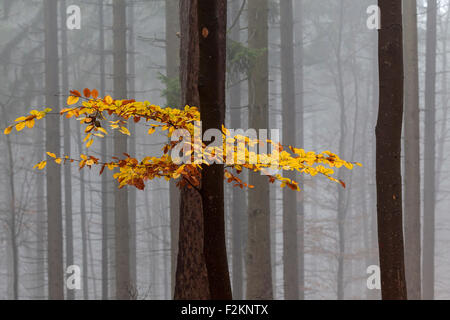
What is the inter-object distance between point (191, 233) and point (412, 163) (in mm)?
6103

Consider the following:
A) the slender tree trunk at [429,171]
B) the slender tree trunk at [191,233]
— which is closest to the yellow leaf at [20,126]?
the slender tree trunk at [191,233]

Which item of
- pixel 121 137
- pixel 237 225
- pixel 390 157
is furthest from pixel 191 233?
pixel 237 225

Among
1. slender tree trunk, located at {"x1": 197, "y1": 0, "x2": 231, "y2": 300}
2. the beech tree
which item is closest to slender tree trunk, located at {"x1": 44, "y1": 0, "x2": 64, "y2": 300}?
the beech tree

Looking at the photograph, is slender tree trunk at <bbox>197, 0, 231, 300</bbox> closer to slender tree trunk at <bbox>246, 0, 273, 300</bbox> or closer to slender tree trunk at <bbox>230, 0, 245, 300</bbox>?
slender tree trunk at <bbox>246, 0, 273, 300</bbox>

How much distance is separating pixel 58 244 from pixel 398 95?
1026 centimetres

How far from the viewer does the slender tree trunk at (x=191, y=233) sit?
6.23 m

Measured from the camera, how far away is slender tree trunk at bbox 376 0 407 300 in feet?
14.5

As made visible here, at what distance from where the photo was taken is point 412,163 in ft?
34.2

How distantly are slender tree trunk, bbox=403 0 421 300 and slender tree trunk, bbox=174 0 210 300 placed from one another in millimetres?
5814

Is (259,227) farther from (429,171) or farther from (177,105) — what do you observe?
(429,171)

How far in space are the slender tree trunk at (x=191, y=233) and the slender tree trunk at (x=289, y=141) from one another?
636 cm

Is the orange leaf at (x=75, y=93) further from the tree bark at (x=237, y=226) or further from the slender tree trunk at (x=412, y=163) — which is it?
the tree bark at (x=237, y=226)
